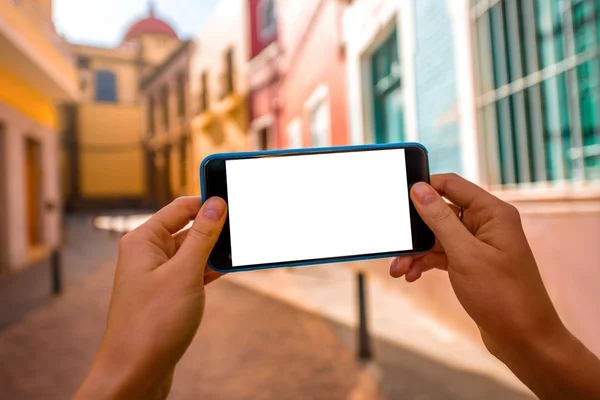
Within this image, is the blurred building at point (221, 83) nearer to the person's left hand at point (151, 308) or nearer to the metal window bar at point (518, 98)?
the metal window bar at point (518, 98)

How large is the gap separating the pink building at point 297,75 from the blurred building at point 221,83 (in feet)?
1.88

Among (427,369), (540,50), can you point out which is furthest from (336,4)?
(427,369)

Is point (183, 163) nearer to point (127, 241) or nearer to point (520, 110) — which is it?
point (520, 110)

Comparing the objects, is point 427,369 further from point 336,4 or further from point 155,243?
point 336,4

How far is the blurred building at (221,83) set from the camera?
1065cm

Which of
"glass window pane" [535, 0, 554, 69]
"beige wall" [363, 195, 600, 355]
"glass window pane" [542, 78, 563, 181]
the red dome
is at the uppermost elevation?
the red dome

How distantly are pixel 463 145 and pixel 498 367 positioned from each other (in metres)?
1.50

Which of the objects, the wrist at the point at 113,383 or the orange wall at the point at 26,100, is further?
the orange wall at the point at 26,100

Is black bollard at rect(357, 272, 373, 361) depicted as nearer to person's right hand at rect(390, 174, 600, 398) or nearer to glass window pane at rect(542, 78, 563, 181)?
glass window pane at rect(542, 78, 563, 181)

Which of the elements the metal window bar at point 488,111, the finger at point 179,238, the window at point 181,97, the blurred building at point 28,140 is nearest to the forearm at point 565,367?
the finger at point 179,238

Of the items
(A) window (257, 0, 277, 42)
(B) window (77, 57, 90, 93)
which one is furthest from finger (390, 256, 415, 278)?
(B) window (77, 57, 90, 93)

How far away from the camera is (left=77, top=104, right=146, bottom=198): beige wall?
1891 centimetres

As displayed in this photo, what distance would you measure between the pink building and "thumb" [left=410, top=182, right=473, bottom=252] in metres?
4.68

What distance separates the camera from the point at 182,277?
844mm
